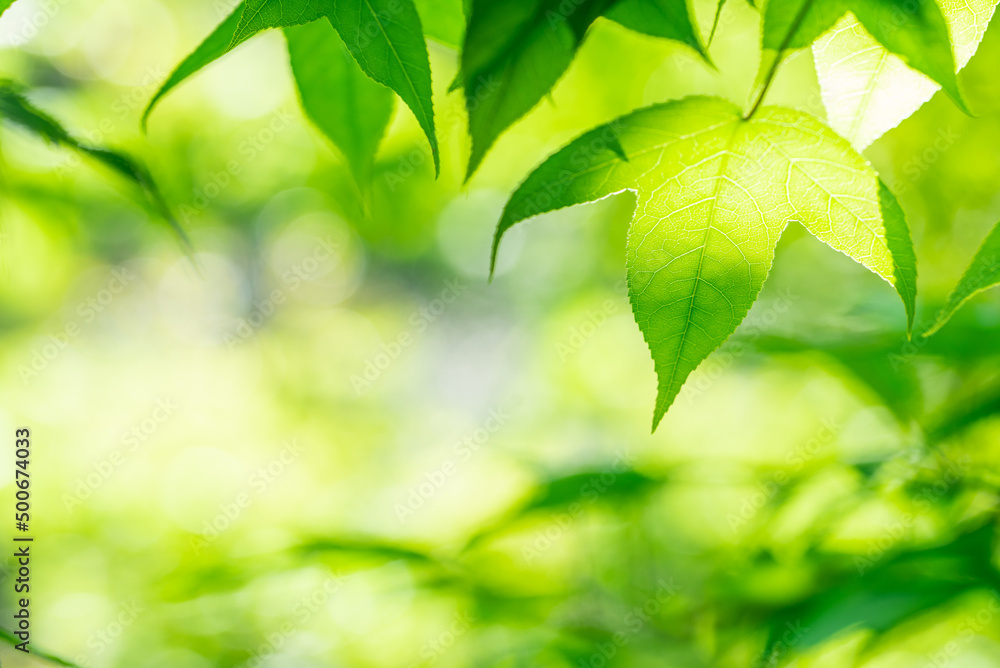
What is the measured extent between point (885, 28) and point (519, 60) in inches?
9.4

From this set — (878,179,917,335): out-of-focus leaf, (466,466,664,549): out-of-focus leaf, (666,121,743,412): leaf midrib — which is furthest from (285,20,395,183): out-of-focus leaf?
(466,466,664,549): out-of-focus leaf

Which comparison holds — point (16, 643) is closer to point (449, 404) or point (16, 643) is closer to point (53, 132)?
point (53, 132)

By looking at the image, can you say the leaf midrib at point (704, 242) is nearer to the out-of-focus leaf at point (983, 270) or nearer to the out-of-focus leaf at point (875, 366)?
the out-of-focus leaf at point (983, 270)

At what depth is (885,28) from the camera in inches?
16.9

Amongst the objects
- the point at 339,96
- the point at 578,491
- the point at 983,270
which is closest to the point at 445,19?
the point at 339,96

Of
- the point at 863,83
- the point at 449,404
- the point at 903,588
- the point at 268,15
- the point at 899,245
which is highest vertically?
the point at 268,15

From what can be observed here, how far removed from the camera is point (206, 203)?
4.25 meters

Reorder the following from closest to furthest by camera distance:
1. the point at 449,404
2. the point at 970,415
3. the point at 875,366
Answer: the point at 970,415
the point at 875,366
the point at 449,404

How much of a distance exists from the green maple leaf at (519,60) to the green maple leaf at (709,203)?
0.04m

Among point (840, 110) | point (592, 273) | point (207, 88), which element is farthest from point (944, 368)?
point (207, 88)

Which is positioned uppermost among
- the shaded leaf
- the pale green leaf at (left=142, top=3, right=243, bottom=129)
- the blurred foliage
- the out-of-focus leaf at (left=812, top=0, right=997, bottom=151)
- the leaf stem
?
the pale green leaf at (left=142, top=3, right=243, bottom=129)

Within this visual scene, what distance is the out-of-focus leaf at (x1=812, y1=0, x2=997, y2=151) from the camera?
452 millimetres

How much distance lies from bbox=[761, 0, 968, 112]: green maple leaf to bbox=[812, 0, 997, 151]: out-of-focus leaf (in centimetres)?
1

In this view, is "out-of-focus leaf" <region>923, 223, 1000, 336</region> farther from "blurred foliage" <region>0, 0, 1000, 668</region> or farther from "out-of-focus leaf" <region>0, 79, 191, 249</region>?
"out-of-focus leaf" <region>0, 79, 191, 249</region>
